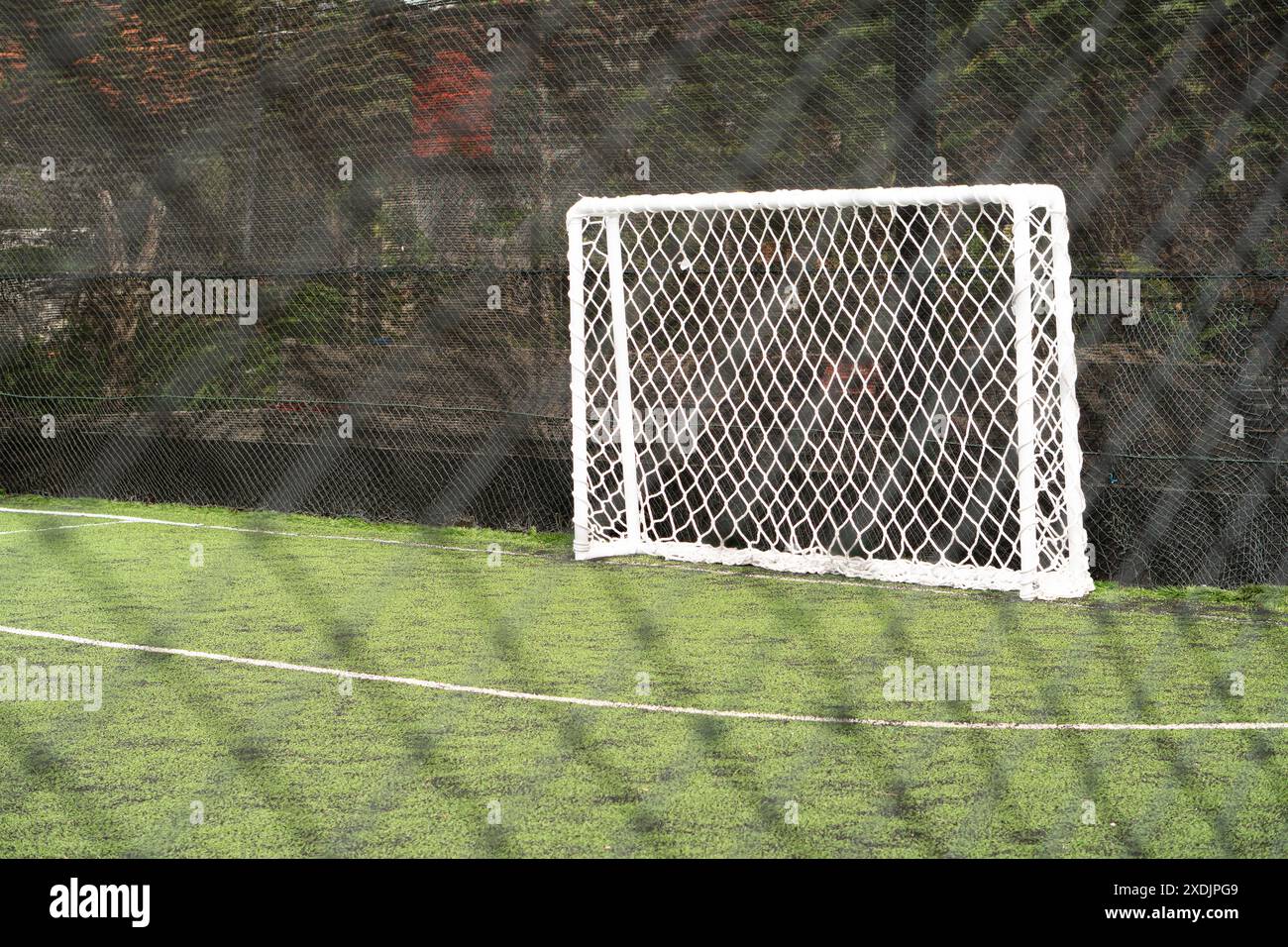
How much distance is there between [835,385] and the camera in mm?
6855

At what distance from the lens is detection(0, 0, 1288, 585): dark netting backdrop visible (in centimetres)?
644

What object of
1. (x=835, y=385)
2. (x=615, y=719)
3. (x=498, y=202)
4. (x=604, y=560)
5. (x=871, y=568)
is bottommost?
(x=615, y=719)

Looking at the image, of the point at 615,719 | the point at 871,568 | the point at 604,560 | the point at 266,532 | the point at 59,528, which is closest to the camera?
the point at 615,719

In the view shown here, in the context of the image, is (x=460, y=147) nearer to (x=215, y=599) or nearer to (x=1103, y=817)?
(x=215, y=599)

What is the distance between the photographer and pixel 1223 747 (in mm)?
3889

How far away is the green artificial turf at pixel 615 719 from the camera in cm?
328

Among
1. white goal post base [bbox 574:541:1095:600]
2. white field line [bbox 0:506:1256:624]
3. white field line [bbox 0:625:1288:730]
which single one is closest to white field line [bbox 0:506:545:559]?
white field line [bbox 0:506:1256:624]

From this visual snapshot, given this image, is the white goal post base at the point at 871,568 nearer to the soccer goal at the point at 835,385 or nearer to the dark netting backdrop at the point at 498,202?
the soccer goal at the point at 835,385

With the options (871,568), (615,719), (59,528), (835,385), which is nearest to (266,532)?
(59,528)

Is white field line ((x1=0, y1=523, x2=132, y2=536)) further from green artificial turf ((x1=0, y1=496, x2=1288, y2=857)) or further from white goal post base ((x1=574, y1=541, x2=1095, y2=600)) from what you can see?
white goal post base ((x1=574, y1=541, x2=1095, y2=600))

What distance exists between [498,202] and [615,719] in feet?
13.7

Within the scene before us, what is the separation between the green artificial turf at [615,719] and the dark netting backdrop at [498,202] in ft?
2.99

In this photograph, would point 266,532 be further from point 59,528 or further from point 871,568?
point 871,568

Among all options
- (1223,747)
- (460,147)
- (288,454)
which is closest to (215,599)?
(288,454)
